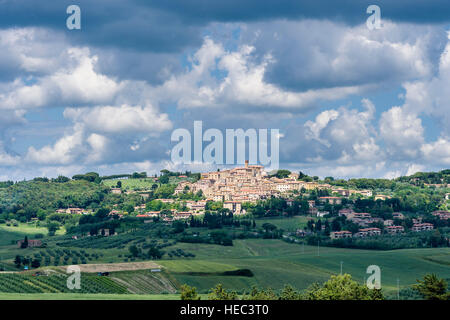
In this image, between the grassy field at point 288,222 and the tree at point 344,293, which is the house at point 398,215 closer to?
the grassy field at point 288,222

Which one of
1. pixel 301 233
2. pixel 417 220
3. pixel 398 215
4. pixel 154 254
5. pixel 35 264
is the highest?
pixel 398 215

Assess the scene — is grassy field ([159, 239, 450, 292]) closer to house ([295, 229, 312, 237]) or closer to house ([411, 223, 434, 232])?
house ([295, 229, 312, 237])

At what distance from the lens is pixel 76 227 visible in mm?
188250

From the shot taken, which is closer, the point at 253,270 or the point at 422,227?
the point at 253,270

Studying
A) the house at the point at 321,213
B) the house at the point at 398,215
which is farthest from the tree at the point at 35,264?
the house at the point at 398,215

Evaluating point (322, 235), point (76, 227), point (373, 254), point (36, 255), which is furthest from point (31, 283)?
point (76, 227)

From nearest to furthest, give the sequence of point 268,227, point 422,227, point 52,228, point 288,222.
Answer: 1. point 268,227
2. point 422,227
3. point 288,222
4. point 52,228

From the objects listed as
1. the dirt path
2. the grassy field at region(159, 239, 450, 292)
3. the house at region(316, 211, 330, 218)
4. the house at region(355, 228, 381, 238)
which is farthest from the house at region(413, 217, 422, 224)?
the dirt path

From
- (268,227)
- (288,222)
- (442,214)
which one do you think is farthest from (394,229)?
(268,227)

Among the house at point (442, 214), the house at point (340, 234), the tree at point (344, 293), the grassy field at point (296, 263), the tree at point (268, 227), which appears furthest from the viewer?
the house at point (442, 214)

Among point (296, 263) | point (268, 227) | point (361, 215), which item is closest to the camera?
point (296, 263)

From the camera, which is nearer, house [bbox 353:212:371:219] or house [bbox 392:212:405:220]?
house [bbox 353:212:371:219]

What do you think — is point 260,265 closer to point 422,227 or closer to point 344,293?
point 344,293

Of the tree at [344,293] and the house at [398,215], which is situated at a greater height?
the house at [398,215]
